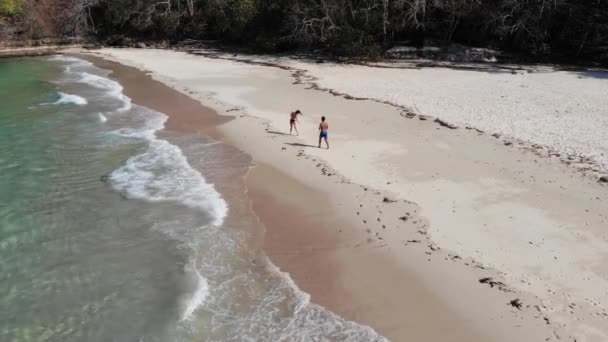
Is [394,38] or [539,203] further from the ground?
[394,38]

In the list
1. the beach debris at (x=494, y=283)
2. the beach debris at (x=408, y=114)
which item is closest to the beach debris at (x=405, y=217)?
the beach debris at (x=494, y=283)

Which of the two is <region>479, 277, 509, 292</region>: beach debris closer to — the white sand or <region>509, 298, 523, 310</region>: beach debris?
<region>509, 298, 523, 310</region>: beach debris

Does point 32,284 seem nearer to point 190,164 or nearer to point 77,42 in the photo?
point 190,164

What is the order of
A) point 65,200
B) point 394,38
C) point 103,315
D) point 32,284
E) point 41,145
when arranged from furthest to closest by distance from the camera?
point 394,38 < point 41,145 < point 65,200 < point 32,284 < point 103,315

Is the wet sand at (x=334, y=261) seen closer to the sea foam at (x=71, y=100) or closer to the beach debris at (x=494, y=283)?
the beach debris at (x=494, y=283)

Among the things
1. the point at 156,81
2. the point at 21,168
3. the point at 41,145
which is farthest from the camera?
the point at 156,81

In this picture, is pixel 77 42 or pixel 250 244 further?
pixel 77 42

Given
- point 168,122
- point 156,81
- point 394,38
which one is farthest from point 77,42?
point 168,122

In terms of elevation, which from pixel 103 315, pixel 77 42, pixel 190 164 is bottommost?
pixel 103 315
